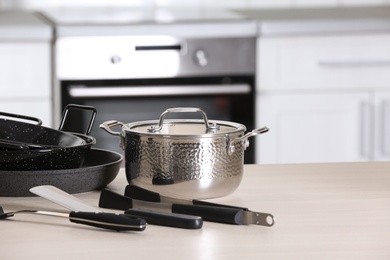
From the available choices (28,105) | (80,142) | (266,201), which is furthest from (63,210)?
(28,105)

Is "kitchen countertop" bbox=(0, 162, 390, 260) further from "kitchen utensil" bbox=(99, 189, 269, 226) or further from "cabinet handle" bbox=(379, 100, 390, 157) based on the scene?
"cabinet handle" bbox=(379, 100, 390, 157)

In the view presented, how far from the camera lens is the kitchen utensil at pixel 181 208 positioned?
45.8 inches

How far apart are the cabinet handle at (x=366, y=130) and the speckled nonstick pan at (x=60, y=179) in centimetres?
203

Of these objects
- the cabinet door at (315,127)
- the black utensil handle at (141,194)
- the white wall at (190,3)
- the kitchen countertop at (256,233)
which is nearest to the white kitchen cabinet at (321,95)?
the cabinet door at (315,127)

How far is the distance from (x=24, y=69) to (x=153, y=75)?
0.44 meters

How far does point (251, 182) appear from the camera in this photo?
146 centimetres

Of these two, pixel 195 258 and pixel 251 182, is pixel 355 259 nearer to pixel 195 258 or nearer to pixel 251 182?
pixel 195 258

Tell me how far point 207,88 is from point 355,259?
2171mm

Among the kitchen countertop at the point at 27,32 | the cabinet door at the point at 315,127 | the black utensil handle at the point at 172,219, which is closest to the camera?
the black utensil handle at the point at 172,219

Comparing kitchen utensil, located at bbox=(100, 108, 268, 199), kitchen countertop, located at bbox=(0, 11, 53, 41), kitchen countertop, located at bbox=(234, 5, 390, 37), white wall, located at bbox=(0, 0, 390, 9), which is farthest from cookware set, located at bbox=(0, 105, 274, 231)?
white wall, located at bbox=(0, 0, 390, 9)

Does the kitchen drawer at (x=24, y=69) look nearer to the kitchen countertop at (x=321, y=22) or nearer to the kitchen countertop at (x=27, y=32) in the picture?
the kitchen countertop at (x=27, y=32)

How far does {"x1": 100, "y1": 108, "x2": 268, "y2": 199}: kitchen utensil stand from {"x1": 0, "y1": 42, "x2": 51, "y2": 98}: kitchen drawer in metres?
1.79

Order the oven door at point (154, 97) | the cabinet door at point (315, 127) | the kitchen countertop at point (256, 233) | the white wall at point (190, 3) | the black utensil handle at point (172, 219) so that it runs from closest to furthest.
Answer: the kitchen countertop at point (256, 233)
the black utensil handle at point (172, 219)
the oven door at point (154, 97)
the cabinet door at point (315, 127)
the white wall at point (190, 3)

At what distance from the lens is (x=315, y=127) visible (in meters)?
3.29
